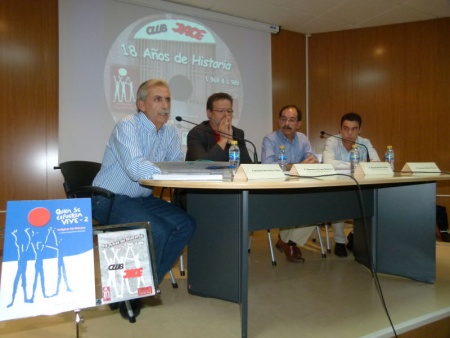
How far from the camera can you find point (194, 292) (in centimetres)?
181

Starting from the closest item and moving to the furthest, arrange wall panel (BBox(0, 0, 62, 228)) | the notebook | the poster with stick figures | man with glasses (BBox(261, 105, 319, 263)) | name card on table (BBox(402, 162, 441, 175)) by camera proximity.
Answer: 1. the poster with stick figures
2. the notebook
3. name card on table (BBox(402, 162, 441, 175))
4. man with glasses (BBox(261, 105, 319, 263))
5. wall panel (BBox(0, 0, 62, 228))

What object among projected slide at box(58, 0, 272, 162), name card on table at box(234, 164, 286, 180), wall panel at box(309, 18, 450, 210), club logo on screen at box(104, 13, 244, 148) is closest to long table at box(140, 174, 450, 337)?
name card on table at box(234, 164, 286, 180)

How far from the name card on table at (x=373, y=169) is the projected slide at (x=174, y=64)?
2.36 m

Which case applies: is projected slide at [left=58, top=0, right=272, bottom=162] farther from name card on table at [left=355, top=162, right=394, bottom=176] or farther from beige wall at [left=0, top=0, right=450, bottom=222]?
name card on table at [left=355, top=162, right=394, bottom=176]

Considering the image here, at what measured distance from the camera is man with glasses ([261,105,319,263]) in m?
2.59

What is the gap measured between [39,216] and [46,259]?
0.14 metres

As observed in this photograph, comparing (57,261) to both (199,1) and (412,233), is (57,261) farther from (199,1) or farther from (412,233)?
(199,1)

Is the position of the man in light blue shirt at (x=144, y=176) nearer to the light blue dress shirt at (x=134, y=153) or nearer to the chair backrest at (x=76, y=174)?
the light blue dress shirt at (x=134, y=153)

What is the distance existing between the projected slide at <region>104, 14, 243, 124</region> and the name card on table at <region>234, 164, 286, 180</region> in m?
2.40

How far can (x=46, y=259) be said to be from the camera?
3.44ft

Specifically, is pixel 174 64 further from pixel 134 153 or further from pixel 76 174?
pixel 134 153

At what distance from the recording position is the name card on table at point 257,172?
4.52ft

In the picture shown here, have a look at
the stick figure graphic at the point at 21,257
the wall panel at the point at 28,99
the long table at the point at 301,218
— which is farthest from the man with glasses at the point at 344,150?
the wall panel at the point at 28,99

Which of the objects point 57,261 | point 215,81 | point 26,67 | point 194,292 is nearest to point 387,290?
point 194,292
